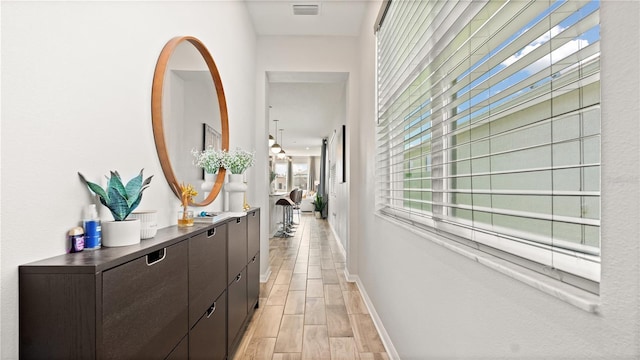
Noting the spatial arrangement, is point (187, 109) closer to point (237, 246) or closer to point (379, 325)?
point (237, 246)

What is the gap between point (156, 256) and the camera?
1021mm

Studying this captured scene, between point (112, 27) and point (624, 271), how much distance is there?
1520mm

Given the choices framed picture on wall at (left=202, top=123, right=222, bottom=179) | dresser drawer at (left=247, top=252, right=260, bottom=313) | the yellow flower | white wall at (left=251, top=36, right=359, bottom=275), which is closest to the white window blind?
the yellow flower

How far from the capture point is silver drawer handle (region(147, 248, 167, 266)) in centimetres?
98

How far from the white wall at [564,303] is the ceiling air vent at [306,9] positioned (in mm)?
2506

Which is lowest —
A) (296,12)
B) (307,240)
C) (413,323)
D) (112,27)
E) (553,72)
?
(307,240)

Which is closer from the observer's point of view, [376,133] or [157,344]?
[157,344]

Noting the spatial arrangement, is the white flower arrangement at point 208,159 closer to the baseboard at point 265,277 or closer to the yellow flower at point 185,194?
the yellow flower at point 185,194

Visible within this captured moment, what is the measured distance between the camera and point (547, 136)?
0.76 metres

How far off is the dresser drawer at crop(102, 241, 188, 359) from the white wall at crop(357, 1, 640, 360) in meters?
1.01

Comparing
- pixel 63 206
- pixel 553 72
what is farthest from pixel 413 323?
pixel 63 206

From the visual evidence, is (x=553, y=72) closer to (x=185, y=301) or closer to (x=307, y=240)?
(x=185, y=301)

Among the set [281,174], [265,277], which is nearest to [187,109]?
[265,277]

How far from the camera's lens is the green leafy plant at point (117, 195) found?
967 millimetres
